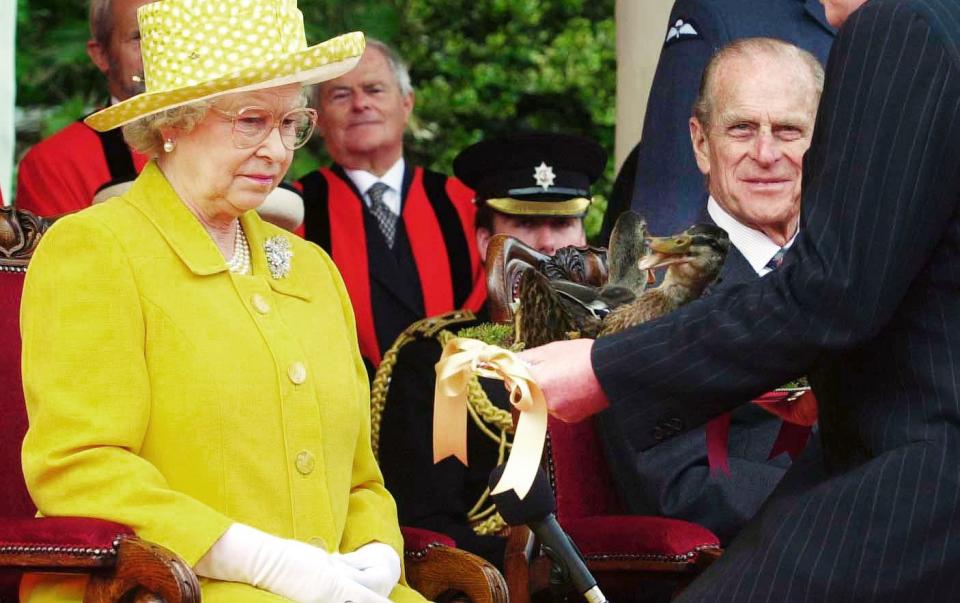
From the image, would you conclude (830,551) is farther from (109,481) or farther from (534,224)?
(534,224)

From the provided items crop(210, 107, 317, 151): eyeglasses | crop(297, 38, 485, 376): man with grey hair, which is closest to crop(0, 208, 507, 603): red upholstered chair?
crop(210, 107, 317, 151): eyeglasses

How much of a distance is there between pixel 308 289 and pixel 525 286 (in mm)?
494

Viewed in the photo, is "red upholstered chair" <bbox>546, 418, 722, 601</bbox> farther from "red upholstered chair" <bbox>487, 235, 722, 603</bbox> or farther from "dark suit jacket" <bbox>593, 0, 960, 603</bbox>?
"dark suit jacket" <bbox>593, 0, 960, 603</bbox>

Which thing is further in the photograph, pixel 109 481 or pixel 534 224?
pixel 534 224

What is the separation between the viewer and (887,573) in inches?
82.4

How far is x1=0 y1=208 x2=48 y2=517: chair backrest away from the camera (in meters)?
3.21

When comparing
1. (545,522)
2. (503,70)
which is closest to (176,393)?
(545,522)

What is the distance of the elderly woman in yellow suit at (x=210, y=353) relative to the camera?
9.11 ft

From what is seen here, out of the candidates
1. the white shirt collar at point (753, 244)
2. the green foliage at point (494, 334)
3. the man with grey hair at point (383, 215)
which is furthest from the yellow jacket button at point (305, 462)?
the man with grey hair at point (383, 215)

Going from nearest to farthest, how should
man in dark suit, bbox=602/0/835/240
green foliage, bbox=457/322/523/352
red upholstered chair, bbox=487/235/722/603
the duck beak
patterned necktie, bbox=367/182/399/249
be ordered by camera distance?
the duck beak → red upholstered chair, bbox=487/235/722/603 → green foliage, bbox=457/322/523/352 → man in dark suit, bbox=602/0/835/240 → patterned necktie, bbox=367/182/399/249

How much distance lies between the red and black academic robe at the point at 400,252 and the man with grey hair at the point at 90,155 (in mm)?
692

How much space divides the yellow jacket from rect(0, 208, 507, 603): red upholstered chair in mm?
67

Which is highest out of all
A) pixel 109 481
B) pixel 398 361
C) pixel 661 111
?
pixel 661 111

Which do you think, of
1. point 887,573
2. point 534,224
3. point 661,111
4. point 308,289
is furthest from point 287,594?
point 534,224
